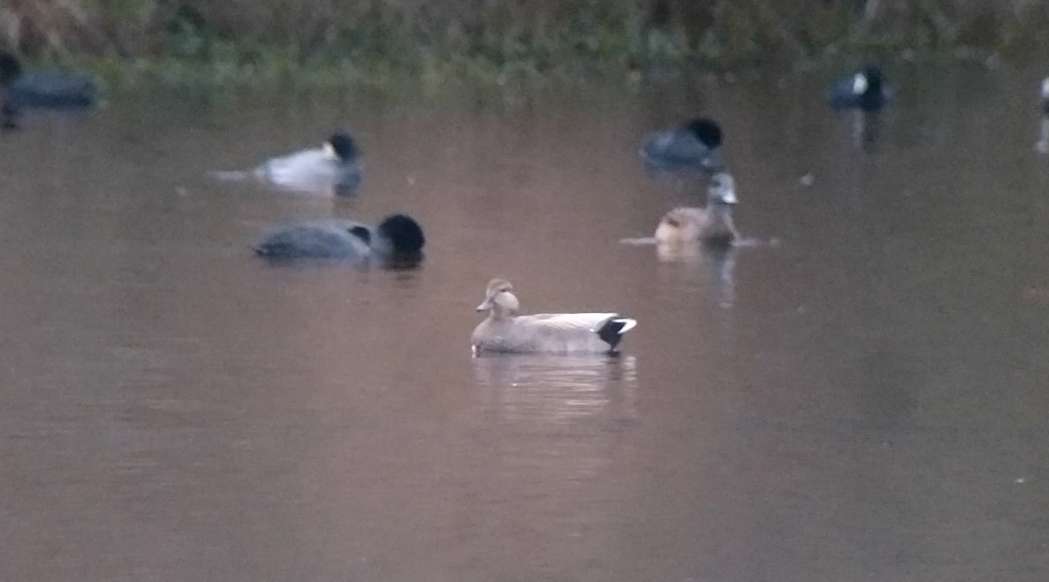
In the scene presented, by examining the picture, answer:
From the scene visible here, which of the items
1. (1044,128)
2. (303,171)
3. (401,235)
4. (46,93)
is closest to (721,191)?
(401,235)

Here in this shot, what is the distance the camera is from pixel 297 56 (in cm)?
2825

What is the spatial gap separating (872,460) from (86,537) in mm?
3018

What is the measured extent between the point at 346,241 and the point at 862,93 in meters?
12.4

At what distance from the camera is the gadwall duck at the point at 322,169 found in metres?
17.8

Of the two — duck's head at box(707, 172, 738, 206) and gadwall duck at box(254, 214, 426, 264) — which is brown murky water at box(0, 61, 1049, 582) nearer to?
gadwall duck at box(254, 214, 426, 264)

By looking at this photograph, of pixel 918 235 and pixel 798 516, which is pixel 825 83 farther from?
pixel 798 516

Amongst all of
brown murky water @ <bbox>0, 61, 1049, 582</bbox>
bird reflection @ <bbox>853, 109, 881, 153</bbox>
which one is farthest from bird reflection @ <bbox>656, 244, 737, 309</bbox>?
bird reflection @ <bbox>853, 109, 881, 153</bbox>

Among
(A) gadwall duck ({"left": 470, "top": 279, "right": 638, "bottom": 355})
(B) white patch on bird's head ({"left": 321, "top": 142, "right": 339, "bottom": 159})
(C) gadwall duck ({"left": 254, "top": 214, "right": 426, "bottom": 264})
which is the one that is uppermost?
(B) white patch on bird's head ({"left": 321, "top": 142, "right": 339, "bottom": 159})

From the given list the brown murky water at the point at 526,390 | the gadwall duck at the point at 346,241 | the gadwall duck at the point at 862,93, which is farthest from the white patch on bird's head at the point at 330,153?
the gadwall duck at the point at 862,93

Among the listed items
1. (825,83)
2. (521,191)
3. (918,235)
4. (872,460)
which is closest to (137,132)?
(521,191)

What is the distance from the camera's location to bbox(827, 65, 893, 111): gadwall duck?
25.4 metres

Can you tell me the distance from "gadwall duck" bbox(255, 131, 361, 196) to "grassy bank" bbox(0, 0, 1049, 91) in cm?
883

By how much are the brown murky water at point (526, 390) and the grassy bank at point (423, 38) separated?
927cm

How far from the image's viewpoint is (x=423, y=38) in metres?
29.2
